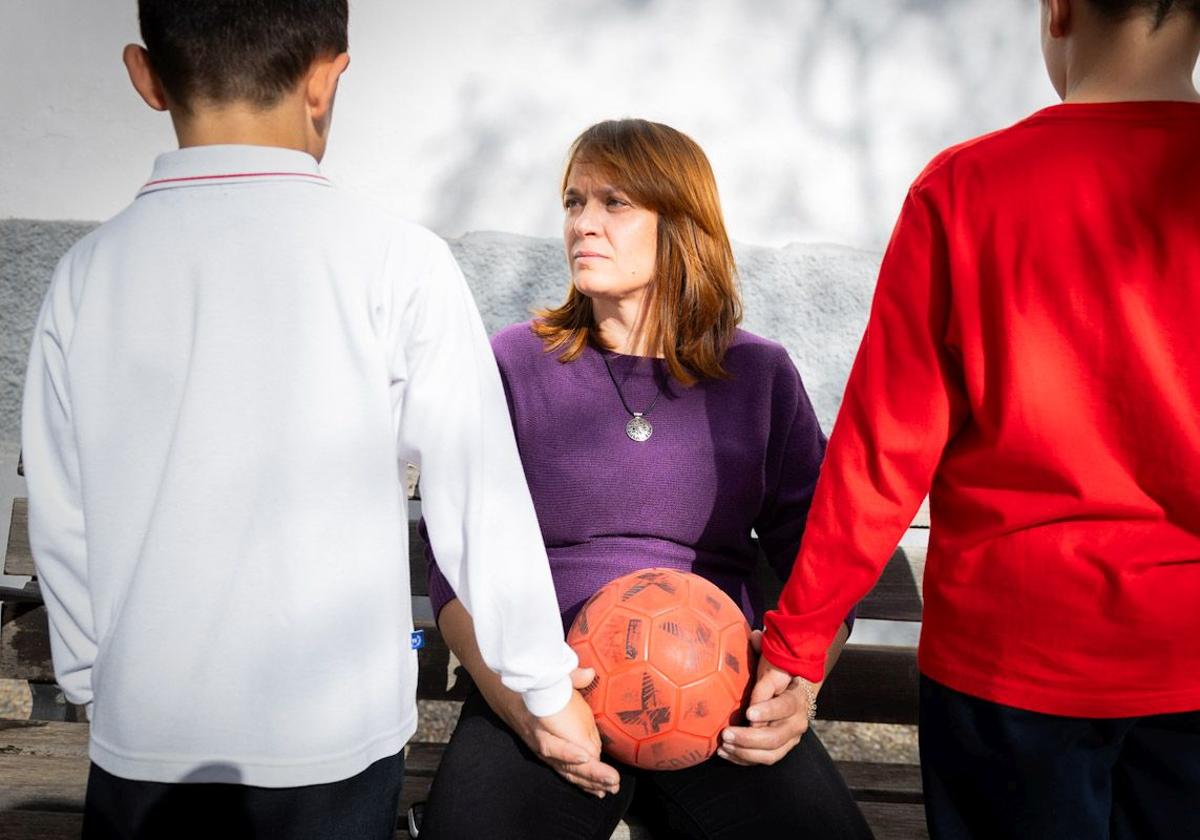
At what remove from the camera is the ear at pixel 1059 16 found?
1.89 meters

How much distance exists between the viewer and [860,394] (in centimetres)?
205

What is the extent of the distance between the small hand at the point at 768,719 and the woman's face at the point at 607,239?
1023 millimetres

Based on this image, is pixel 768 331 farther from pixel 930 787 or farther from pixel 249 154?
pixel 249 154

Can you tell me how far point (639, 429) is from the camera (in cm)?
290

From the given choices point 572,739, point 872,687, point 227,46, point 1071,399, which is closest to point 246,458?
point 227,46

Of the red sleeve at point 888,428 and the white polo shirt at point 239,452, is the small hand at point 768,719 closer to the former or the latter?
the red sleeve at point 888,428

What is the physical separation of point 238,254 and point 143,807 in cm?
84

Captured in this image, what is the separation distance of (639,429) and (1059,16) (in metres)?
1.38

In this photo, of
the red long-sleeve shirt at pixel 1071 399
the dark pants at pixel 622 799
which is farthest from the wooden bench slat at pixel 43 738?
the red long-sleeve shirt at pixel 1071 399

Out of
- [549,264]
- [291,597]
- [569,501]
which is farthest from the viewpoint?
[549,264]

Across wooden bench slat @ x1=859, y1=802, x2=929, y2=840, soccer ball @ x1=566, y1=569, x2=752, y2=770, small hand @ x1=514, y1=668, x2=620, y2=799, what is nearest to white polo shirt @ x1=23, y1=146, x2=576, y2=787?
small hand @ x1=514, y1=668, x2=620, y2=799

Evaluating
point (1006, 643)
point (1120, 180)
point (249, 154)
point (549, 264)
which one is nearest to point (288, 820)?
point (249, 154)

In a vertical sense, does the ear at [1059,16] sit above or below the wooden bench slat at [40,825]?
above

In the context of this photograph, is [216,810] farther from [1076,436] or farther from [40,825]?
[1076,436]
